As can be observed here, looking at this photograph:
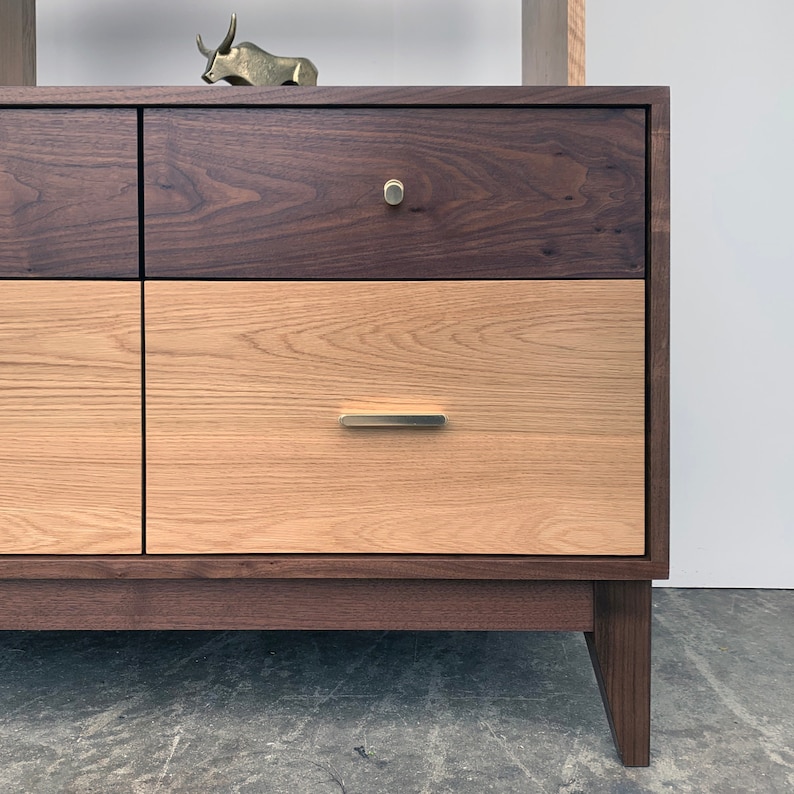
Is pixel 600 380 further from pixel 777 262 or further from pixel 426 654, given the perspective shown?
pixel 777 262

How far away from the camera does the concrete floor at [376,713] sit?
703 millimetres

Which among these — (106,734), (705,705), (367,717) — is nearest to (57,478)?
(106,734)

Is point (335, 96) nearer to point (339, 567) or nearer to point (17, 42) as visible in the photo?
point (339, 567)

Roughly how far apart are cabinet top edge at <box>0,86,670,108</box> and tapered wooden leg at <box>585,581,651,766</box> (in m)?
0.50

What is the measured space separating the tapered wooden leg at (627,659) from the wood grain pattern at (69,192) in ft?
1.99

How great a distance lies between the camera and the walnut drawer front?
71 cm

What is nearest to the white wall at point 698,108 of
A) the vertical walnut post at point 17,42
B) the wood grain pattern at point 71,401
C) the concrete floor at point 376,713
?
the vertical walnut post at point 17,42

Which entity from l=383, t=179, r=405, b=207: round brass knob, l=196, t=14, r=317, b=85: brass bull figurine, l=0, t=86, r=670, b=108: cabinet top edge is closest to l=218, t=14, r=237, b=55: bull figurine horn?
l=196, t=14, r=317, b=85: brass bull figurine

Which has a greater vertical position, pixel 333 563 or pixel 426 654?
pixel 333 563

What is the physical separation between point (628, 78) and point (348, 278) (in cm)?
82

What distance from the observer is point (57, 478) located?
2.37 feet

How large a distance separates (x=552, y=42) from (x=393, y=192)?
0.44 m

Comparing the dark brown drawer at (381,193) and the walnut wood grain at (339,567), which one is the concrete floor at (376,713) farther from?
the dark brown drawer at (381,193)

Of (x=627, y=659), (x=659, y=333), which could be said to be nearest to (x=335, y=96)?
(x=659, y=333)
